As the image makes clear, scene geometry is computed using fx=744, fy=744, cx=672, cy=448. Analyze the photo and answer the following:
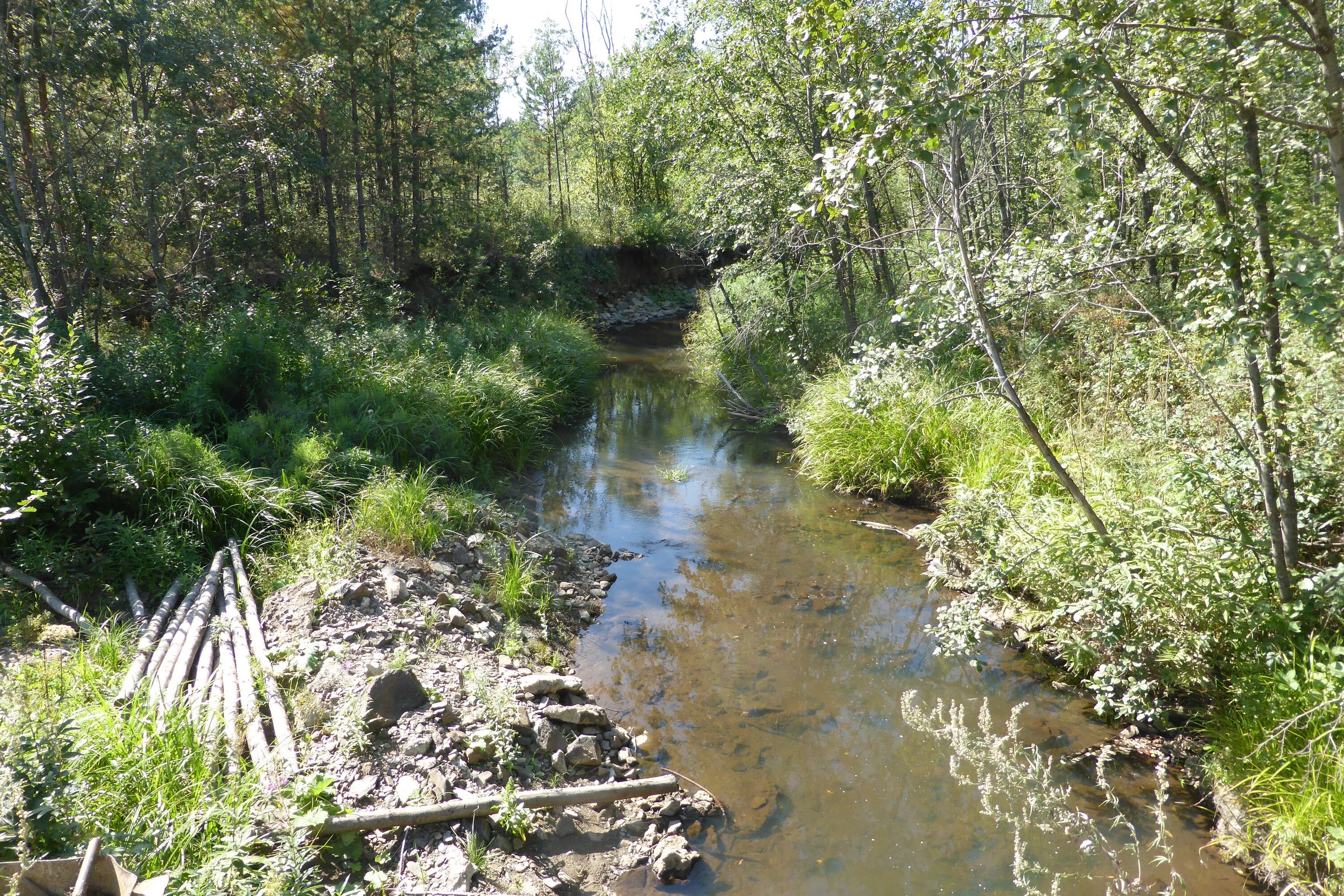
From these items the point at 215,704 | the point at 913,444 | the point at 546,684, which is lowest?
the point at 546,684


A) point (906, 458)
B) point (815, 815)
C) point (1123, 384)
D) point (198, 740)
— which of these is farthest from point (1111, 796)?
point (906, 458)

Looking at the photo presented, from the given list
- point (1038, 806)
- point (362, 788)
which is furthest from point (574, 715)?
point (1038, 806)

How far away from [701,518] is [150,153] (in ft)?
29.0

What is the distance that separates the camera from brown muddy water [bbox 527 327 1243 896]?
3670 mm

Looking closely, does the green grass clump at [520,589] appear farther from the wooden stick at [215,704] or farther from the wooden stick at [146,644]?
the wooden stick at [146,644]

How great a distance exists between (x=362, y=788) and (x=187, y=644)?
153 centimetres

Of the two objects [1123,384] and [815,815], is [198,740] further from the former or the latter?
[1123,384]

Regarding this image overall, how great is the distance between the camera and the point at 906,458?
8.17 m

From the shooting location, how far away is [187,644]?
13.6ft

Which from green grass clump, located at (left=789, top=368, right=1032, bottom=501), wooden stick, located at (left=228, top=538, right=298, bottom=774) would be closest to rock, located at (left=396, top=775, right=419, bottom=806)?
wooden stick, located at (left=228, top=538, right=298, bottom=774)

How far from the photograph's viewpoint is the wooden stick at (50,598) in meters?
4.25

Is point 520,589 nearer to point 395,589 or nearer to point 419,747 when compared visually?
point 395,589

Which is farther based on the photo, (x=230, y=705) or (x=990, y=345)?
(x=990, y=345)

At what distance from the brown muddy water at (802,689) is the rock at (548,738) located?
0.69 m
